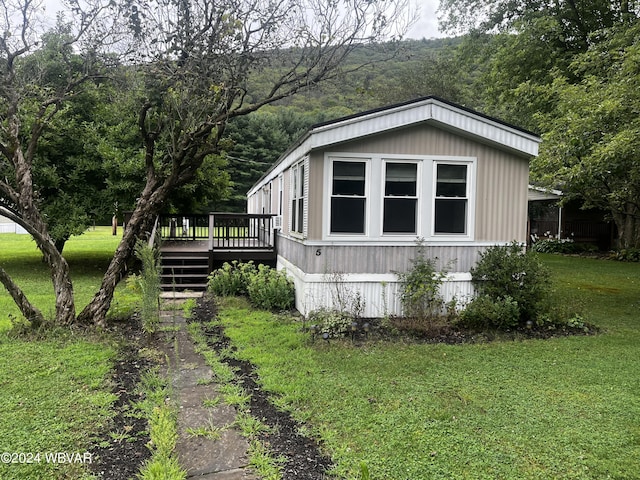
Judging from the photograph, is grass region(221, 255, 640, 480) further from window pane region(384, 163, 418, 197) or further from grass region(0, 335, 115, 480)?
window pane region(384, 163, 418, 197)

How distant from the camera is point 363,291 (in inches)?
292

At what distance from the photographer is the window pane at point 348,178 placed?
24.1 ft

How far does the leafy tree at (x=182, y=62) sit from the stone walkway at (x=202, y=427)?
7.76 feet

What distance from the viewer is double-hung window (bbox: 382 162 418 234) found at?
747cm

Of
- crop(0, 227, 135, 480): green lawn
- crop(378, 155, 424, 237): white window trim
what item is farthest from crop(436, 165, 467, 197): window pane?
crop(0, 227, 135, 480): green lawn

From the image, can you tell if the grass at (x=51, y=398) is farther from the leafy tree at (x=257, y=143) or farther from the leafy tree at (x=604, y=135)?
the leafy tree at (x=257, y=143)

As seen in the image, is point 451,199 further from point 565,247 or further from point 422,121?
point 565,247

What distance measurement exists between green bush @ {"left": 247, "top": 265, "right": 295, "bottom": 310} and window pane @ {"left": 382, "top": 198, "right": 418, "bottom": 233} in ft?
7.38

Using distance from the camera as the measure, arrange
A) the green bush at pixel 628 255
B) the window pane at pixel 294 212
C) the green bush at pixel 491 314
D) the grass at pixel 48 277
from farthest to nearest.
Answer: the green bush at pixel 628 255
the window pane at pixel 294 212
the grass at pixel 48 277
the green bush at pixel 491 314

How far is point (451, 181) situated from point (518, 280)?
6.43ft

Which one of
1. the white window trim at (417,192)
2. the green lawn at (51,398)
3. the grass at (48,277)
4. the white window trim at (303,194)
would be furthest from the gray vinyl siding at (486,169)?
the grass at (48,277)

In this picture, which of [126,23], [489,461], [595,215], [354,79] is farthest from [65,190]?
[595,215]

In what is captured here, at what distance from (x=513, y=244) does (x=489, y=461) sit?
4954mm

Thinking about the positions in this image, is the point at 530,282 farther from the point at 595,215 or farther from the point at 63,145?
the point at 595,215
